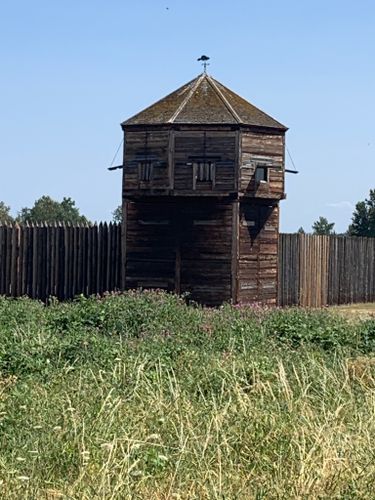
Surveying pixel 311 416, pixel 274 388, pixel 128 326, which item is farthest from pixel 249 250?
pixel 311 416

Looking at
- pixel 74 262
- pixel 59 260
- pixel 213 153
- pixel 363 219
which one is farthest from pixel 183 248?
pixel 363 219

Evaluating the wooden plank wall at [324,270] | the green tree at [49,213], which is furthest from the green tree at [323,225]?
the wooden plank wall at [324,270]

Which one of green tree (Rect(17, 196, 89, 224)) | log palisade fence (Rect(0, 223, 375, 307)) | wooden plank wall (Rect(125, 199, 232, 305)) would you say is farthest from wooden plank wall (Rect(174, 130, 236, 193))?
green tree (Rect(17, 196, 89, 224))

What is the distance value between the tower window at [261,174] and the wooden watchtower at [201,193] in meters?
0.03

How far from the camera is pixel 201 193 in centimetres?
2464

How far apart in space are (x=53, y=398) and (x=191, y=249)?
16.4m

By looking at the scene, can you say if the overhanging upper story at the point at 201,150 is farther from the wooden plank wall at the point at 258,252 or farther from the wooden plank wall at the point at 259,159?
the wooden plank wall at the point at 258,252

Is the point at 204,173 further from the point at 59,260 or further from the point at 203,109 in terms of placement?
the point at 59,260

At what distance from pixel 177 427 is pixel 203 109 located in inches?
716

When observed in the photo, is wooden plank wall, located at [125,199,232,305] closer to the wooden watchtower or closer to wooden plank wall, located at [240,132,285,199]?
the wooden watchtower

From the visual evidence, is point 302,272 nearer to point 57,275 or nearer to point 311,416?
point 57,275

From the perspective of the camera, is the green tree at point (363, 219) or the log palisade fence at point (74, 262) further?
the green tree at point (363, 219)

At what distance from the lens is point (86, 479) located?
6695 millimetres

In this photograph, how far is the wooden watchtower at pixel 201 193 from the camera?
Answer: 970 inches
